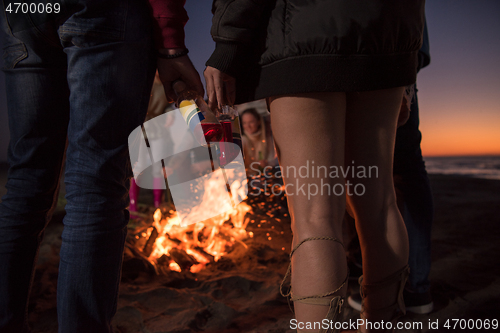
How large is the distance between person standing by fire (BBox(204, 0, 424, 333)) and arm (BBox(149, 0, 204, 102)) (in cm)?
12

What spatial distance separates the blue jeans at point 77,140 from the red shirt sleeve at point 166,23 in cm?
3

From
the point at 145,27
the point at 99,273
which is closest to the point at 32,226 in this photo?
the point at 99,273

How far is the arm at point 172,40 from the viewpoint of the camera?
2.79 feet

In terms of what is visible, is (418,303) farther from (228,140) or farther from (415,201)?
(228,140)

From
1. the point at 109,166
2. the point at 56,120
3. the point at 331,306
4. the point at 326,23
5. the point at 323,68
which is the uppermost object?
the point at 326,23

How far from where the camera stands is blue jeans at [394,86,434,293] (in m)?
1.18

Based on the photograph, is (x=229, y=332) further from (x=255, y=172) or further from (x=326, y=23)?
(x=255, y=172)

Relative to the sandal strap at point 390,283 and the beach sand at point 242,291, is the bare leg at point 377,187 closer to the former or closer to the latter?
the sandal strap at point 390,283

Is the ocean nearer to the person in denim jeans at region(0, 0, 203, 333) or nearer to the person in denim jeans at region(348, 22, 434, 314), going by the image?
the person in denim jeans at region(348, 22, 434, 314)

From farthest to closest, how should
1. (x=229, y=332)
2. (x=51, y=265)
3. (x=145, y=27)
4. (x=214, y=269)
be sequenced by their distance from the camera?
1. (x=214, y=269)
2. (x=51, y=265)
3. (x=229, y=332)
4. (x=145, y=27)

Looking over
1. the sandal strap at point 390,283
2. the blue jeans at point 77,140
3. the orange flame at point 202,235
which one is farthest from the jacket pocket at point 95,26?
the orange flame at point 202,235

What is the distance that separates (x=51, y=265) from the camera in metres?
1.63

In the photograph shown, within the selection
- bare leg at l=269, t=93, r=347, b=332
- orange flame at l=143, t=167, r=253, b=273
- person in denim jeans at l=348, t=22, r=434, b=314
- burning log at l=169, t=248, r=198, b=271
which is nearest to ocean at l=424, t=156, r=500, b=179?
orange flame at l=143, t=167, r=253, b=273

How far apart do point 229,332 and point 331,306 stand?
580 millimetres
